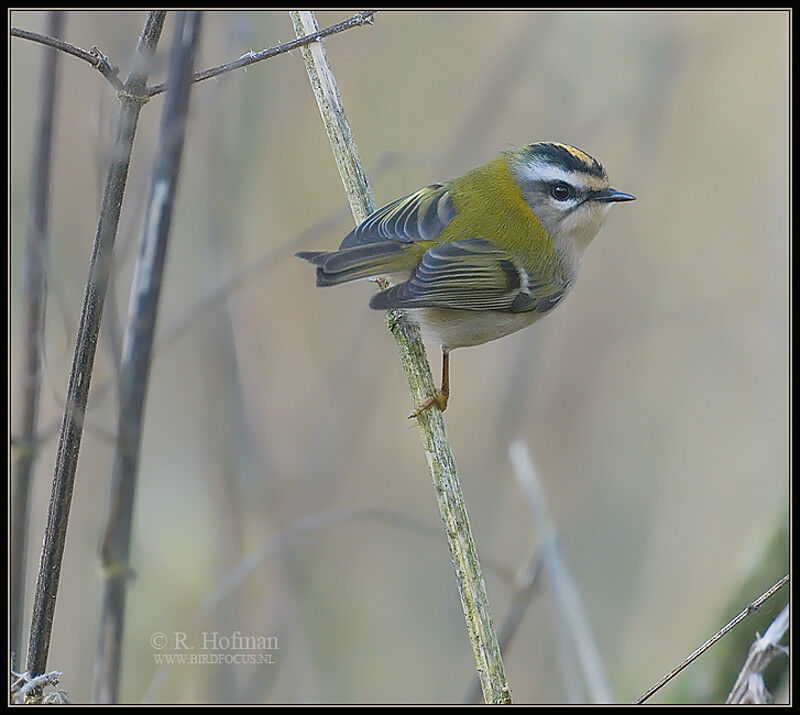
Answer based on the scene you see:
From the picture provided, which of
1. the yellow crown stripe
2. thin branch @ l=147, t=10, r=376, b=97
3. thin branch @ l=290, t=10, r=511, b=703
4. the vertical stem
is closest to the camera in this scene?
the vertical stem

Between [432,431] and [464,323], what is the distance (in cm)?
66

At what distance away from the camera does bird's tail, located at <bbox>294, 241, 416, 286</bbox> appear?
2350mm

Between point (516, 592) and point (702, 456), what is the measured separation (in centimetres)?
213

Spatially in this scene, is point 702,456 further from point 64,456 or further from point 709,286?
point 64,456

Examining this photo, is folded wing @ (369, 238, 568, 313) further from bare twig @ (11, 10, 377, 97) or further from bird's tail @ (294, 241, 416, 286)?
bare twig @ (11, 10, 377, 97)

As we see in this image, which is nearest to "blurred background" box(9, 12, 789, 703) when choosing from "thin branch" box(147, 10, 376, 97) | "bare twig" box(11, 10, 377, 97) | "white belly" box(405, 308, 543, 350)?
"white belly" box(405, 308, 543, 350)

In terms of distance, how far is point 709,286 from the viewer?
3.92 meters

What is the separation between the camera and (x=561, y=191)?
2.80m

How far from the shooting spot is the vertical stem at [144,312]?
50.8 inches

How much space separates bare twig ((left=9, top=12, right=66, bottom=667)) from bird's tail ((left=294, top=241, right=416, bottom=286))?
898 mm

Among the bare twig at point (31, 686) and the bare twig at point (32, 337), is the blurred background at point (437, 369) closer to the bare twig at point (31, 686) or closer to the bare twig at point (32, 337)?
the bare twig at point (32, 337)

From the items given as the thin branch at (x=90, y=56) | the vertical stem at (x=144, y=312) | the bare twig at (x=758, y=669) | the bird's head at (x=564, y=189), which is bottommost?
the bare twig at (x=758, y=669)

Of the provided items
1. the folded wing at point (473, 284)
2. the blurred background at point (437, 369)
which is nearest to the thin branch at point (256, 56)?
the blurred background at point (437, 369)

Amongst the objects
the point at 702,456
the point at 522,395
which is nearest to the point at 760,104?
the point at 702,456
